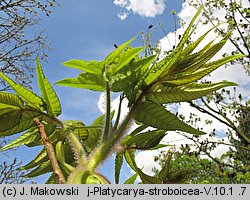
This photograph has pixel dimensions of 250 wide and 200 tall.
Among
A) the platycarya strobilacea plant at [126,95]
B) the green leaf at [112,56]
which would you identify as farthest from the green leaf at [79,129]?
the green leaf at [112,56]

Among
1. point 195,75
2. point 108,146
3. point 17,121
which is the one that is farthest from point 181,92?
point 17,121

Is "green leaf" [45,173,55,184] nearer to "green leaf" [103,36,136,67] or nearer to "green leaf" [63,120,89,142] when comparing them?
"green leaf" [63,120,89,142]

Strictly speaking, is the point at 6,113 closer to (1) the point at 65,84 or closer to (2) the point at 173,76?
(1) the point at 65,84

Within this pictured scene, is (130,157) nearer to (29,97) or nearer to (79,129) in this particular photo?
(79,129)

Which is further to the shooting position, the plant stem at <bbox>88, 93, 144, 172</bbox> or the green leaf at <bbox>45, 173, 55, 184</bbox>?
the green leaf at <bbox>45, 173, 55, 184</bbox>

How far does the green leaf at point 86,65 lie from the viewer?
56 cm

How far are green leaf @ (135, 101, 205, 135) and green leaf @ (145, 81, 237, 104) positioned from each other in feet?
0.07

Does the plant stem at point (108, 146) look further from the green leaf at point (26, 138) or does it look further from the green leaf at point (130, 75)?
the green leaf at point (26, 138)

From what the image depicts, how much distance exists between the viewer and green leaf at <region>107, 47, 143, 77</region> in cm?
56

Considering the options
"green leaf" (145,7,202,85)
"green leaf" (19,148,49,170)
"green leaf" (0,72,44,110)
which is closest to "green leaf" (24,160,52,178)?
"green leaf" (19,148,49,170)

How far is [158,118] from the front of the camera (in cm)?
55

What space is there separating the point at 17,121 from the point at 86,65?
13 centimetres

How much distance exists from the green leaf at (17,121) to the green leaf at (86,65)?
9 centimetres

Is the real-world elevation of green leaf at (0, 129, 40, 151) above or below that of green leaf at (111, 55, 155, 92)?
below
